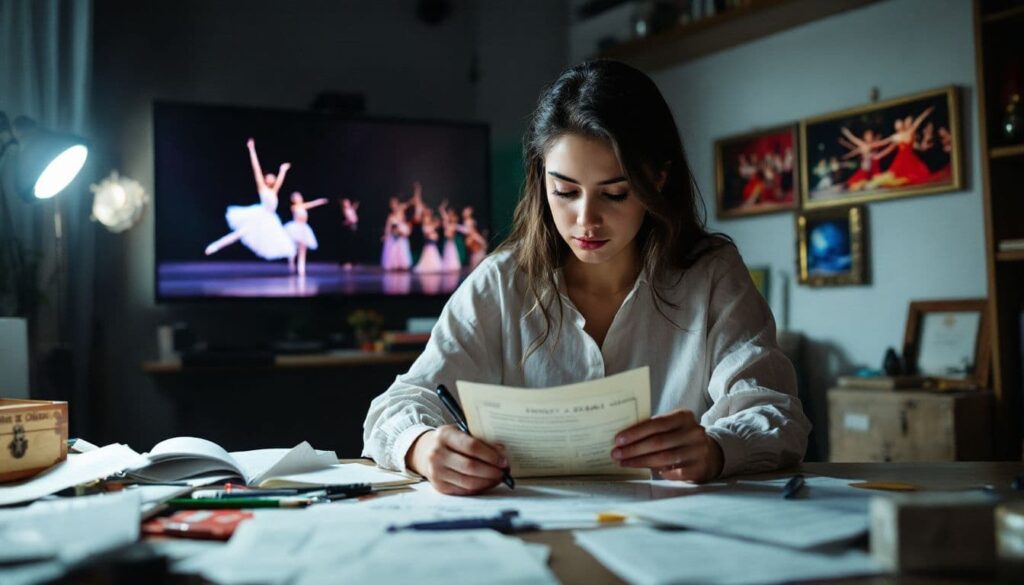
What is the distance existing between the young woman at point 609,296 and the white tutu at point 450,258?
248 cm

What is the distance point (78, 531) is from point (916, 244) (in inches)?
121

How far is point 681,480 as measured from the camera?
1164mm

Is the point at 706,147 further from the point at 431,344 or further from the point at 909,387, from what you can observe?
the point at 431,344

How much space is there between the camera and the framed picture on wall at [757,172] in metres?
3.74

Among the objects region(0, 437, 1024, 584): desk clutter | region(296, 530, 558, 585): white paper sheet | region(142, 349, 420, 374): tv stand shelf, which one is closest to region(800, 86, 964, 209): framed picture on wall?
region(142, 349, 420, 374): tv stand shelf

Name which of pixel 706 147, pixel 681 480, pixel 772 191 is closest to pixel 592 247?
pixel 681 480

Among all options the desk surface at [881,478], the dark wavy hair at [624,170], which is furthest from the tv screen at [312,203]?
the desk surface at [881,478]

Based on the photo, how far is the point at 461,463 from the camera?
111 cm

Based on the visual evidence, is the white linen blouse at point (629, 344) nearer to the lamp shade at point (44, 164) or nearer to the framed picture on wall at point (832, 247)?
the lamp shade at point (44, 164)

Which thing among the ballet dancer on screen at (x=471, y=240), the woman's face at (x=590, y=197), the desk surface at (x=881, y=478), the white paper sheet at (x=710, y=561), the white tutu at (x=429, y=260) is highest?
the ballet dancer on screen at (x=471, y=240)

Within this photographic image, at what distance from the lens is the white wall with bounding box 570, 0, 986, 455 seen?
3.16m

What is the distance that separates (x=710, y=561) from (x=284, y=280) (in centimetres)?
334

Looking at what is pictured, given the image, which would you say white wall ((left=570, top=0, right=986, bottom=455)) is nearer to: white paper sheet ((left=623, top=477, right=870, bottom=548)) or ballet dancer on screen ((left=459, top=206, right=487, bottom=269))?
ballet dancer on screen ((left=459, top=206, right=487, bottom=269))

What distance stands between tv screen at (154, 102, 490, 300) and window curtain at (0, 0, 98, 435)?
296mm
